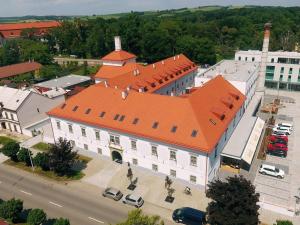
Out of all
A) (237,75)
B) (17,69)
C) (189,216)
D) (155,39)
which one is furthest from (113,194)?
(155,39)

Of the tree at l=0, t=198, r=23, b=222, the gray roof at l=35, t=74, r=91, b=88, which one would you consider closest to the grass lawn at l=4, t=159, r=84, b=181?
the tree at l=0, t=198, r=23, b=222

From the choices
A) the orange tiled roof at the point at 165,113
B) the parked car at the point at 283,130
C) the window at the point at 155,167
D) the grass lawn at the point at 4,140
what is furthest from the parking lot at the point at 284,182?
the grass lawn at the point at 4,140

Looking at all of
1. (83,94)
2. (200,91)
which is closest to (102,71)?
(83,94)

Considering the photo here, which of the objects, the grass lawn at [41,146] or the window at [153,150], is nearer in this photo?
the window at [153,150]

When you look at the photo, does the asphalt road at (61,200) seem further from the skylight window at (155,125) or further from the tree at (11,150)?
the skylight window at (155,125)

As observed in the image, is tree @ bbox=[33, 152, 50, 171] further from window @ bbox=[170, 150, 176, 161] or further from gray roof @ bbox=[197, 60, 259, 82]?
gray roof @ bbox=[197, 60, 259, 82]

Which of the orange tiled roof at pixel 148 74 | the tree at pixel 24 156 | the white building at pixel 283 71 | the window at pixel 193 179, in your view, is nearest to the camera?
the window at pixel 193 179

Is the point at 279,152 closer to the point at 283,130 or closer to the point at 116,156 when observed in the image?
the point at 283,130

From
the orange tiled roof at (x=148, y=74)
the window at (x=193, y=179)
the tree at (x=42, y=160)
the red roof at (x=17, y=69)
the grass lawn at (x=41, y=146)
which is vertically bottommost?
the grass lawn at (x=41, y=146)
